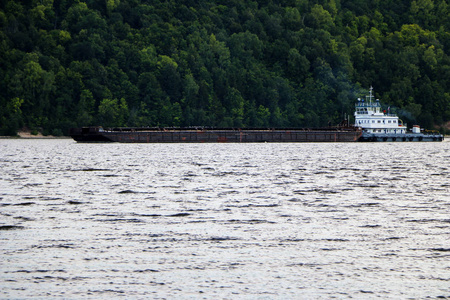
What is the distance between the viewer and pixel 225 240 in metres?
25.7

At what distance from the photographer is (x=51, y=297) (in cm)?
1825

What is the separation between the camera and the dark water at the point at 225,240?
19.4m

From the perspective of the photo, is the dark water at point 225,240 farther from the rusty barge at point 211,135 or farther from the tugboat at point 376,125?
the tugboat at point 376,125

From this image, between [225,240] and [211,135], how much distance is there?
4919 inches

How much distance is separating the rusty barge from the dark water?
327 ft

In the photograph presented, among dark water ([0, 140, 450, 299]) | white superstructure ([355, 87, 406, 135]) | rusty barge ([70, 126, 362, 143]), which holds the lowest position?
dark water ([0, 140, 450, 299])

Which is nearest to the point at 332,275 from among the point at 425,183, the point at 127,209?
the point at 127,209

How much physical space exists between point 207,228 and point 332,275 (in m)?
8.82

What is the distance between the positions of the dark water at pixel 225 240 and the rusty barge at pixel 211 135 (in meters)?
99.6

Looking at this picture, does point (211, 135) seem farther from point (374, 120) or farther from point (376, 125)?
point (376, 125)

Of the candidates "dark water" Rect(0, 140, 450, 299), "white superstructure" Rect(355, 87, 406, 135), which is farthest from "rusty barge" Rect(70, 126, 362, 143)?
"dark water" Rect(0, 140, 450, 299)

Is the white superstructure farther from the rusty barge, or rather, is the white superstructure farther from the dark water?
the dark water

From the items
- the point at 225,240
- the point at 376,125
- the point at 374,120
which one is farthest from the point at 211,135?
the point at 225,240

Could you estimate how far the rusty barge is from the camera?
483 feet
